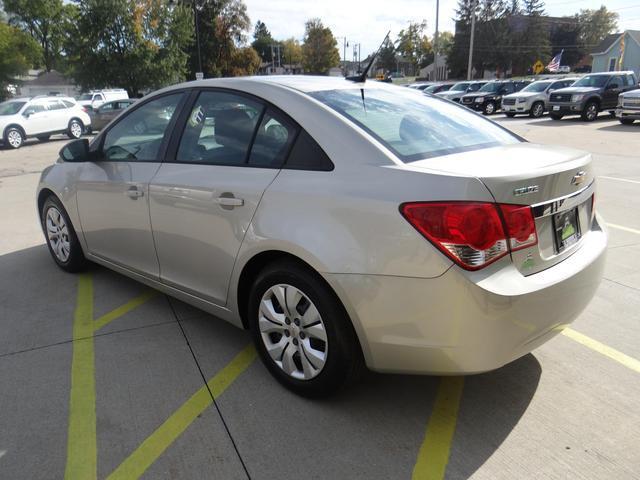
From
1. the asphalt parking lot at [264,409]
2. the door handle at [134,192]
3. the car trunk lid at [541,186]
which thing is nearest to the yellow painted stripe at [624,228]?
the asphalt parking lot at [264,409]

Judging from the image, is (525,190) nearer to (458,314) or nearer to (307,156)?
(458,314)

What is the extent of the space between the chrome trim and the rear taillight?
0.19 m

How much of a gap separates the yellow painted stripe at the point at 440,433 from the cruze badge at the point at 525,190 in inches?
47.2

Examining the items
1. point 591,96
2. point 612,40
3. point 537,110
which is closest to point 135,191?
point 591,96

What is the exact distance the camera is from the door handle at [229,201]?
2.87 meters

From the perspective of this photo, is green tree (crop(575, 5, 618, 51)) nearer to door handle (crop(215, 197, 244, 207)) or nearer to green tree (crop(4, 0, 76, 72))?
green tree (crop(4, 0, 76, 72))

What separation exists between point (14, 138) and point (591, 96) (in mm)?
21700

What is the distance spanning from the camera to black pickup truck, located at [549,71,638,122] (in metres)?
20.8

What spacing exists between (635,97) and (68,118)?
21.0 m

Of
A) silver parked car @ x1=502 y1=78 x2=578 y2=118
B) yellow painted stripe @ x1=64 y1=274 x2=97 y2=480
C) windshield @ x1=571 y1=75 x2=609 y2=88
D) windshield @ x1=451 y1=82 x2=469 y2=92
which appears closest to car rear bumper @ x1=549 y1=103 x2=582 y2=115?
windshield @ x1=571 y1=75 x2=609 y2=88

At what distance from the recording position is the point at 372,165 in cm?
243

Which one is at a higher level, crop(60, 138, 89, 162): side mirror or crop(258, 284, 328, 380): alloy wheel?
crop(60, 138, 89, 162): side mirror

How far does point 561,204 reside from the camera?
248cm

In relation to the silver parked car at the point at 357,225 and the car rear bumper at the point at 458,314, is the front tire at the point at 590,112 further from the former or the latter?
the car rear bumper at the point at 458,314
